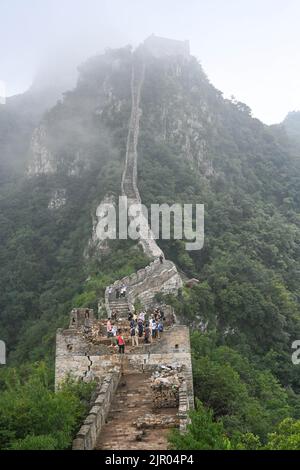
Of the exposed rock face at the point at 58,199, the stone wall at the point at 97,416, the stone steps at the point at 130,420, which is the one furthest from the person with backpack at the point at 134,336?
the exposed rock face at the point at 58,199

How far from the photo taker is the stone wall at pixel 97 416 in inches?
397

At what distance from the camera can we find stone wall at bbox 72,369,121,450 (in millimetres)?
10078

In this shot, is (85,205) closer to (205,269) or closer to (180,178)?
(180,178)

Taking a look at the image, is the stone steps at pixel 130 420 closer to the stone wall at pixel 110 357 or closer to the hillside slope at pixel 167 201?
the stone wall at pixel 110 357

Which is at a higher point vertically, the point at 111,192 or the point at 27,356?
the point at 111,192

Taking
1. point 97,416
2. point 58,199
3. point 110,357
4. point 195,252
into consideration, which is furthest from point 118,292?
point 58,199

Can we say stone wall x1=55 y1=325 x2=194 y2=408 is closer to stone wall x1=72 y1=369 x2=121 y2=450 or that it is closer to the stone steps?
the stone steps

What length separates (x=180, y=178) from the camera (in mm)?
68688

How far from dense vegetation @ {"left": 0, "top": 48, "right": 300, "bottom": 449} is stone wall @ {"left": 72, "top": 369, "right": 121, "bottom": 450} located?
332 mm

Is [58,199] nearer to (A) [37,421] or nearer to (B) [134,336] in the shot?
(B) [134,336]

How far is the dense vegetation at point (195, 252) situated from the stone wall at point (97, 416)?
33 cm

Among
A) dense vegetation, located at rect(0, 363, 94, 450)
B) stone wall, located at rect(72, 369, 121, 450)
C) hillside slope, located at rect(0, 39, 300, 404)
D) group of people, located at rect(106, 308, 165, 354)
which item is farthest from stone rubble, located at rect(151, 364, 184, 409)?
hillside slope, located at rect(0, 39, 300, 404)
